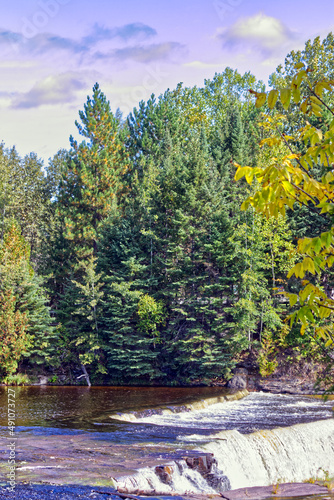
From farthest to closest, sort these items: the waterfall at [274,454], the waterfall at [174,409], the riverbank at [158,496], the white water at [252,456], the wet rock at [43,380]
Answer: the wet rock at [43,380] → the waterfall at [174,409] → the waterfall at [274,454] → the white water at [252,456] → the riverbank at [158,496]

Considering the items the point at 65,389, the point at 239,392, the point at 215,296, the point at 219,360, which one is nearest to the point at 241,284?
the point at 215,296

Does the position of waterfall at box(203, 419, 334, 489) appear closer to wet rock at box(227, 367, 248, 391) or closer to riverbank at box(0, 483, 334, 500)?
riverbank at box(0, 483, 334, 500)

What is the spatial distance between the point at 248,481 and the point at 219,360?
626 inches

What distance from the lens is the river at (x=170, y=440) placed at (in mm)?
A: 11817

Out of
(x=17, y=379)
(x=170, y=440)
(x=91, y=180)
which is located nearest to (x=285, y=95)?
(x=170, y=440)

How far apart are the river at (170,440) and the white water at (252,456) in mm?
29

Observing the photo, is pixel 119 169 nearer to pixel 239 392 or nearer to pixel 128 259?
pixel 128 259

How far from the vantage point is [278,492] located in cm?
1163

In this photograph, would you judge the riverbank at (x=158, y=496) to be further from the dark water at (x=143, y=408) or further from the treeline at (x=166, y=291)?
the treeline at (x=166, y=291)

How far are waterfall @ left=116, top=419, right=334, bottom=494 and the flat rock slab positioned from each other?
3.45ft

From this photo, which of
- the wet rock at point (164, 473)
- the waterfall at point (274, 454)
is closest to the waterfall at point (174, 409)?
the waterfall at point (274, 454)

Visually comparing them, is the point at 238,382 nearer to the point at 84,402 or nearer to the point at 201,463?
the point at 84,402

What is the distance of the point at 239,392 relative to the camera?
26500 mm

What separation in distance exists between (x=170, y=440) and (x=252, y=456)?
2365 mm
